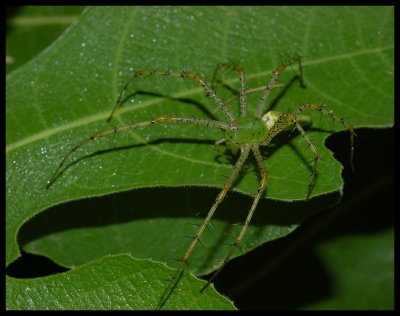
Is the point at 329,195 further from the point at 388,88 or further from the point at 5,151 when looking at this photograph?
the point at 5,151

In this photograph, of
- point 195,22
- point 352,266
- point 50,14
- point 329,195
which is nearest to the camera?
point 329,195

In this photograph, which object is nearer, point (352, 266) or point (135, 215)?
point (135, 215)

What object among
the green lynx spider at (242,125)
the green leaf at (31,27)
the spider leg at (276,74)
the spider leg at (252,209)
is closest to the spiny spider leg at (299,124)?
the green lynx spider at (242,125)

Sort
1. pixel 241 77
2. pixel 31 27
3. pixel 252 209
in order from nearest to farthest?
pixel 252 209, pixel 241 77, pixel 31 27

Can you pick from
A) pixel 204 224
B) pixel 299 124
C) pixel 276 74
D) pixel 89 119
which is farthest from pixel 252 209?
pixel 89 119

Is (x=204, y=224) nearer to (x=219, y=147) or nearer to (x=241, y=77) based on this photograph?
(x=219, y=147)

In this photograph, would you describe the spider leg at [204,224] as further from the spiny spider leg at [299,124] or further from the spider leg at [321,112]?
the spider leg at [321,112]

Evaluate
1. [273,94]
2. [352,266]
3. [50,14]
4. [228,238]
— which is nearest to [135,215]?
[228,238]
